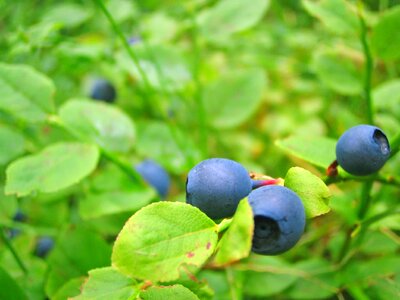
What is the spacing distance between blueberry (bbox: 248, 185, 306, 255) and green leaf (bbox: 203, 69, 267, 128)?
3.33 ft

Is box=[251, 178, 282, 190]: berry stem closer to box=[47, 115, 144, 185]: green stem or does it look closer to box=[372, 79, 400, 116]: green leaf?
box=[47, 115, 144, 185]: green stem

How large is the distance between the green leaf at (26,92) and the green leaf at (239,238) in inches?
28.4

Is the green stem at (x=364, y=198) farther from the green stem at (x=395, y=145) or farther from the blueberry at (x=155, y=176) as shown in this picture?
the blueberry at (x=155, y=176)

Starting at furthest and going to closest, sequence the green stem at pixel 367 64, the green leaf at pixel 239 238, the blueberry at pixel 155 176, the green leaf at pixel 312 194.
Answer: the blueberry at pixel 155 176 < the green stem at pixel 367 64 < the green leaf at pixel 312 194 < the green leaf at pixel 239 238

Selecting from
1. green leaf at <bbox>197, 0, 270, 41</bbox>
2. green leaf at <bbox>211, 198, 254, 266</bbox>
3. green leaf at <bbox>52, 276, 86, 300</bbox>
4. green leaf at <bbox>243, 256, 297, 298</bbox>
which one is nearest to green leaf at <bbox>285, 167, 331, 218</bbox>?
green leaf at <bbox>211, 198, 254, 266</bbox>

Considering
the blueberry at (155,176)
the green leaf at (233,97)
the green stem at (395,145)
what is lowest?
the green leaf at (233,97)

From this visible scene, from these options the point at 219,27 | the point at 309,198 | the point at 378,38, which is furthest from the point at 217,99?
the point at 309,198

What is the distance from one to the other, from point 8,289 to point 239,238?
1.80ft

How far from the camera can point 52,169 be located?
0.99 m

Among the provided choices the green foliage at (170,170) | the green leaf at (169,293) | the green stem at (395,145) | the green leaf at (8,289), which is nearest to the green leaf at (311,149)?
the green foliage at (170,170)

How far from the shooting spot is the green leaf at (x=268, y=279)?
1.09 metres

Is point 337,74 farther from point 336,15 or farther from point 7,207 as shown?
point 7,207

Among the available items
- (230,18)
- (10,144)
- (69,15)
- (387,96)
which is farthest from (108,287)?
(69,15)

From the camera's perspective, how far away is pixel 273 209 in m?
0.53
